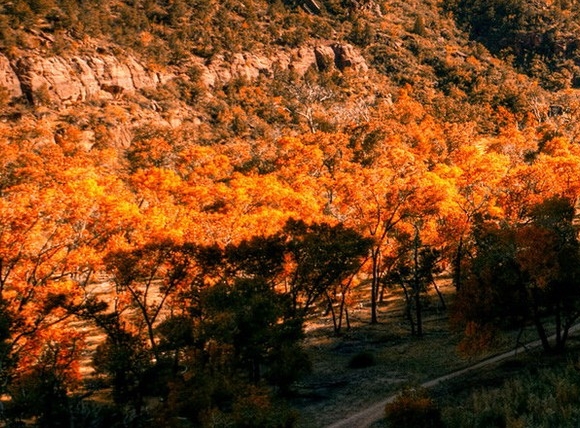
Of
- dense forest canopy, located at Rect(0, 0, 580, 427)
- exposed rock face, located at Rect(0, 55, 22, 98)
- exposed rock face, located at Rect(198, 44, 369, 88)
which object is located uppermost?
exposed rock face, located at Rect(198, 44, 369, 88)

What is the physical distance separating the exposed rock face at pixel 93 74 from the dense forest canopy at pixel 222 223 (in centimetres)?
93

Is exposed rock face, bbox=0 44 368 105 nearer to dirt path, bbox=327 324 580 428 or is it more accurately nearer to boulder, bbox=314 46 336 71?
boulder, bbox=314 46 336 71

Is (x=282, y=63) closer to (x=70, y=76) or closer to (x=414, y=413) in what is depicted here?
(x=70, y=76)

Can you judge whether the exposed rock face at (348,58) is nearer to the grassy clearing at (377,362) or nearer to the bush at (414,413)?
the grassy clearing at (377,362)

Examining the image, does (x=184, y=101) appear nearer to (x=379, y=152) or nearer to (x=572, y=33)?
(x=379, y=152)

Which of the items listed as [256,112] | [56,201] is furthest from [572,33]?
[56,201]

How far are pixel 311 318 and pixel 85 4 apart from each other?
4578 inches

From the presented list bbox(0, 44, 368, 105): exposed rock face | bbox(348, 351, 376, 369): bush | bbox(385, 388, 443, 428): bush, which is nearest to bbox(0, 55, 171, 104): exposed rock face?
bbox(0, 44, 368, 105): exposed rock face

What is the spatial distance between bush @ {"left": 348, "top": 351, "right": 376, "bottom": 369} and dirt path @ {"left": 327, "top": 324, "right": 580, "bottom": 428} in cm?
598

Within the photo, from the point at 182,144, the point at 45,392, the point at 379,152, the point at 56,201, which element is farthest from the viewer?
the point at 182,144

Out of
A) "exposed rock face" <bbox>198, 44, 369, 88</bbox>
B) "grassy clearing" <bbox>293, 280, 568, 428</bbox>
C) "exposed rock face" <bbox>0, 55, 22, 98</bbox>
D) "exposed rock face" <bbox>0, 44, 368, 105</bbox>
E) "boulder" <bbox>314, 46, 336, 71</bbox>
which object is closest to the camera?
"grassy clearing" <bbox>293, 280, 568, 428</bbox>

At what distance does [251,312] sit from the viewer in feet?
86.1

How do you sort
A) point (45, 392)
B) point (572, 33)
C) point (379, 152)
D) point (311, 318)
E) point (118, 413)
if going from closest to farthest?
point (45, 392) < point (118, 413) < point (311, 318) < point (379, 152) < point (572, 33)

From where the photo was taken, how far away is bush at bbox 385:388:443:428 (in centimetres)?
2100
